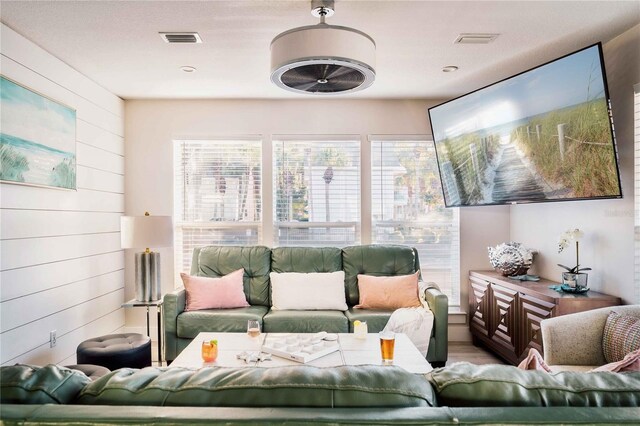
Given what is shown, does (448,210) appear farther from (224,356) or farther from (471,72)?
(224,356)

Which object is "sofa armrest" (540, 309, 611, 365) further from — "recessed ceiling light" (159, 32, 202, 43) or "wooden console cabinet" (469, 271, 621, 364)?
"recessed ceiling light" (159, 32, 202, 43)

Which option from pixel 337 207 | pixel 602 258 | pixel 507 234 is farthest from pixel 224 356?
pixel 507 234

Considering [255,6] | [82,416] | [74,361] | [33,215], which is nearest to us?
[82,416]

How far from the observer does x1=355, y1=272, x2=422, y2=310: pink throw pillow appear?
3672mm

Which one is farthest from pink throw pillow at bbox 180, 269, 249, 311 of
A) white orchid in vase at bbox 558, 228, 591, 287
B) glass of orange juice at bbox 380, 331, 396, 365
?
white orchid in vase at bbox 558, 228, 591, 287

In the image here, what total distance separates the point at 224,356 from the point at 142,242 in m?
1.60

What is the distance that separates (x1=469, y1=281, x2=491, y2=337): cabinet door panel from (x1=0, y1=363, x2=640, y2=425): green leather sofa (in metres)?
3.03

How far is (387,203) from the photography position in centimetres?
454

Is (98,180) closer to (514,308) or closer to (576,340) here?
(514,308)

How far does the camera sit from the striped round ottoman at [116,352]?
282cm

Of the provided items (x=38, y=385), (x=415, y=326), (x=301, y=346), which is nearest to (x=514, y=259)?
(x=415, y=326)

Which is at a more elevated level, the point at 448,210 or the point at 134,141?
the point at 134,141

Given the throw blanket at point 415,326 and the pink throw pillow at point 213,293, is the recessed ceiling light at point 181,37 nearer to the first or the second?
the pink throw pillow at point 213,293

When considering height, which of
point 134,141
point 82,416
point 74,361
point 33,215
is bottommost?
point 74,361
